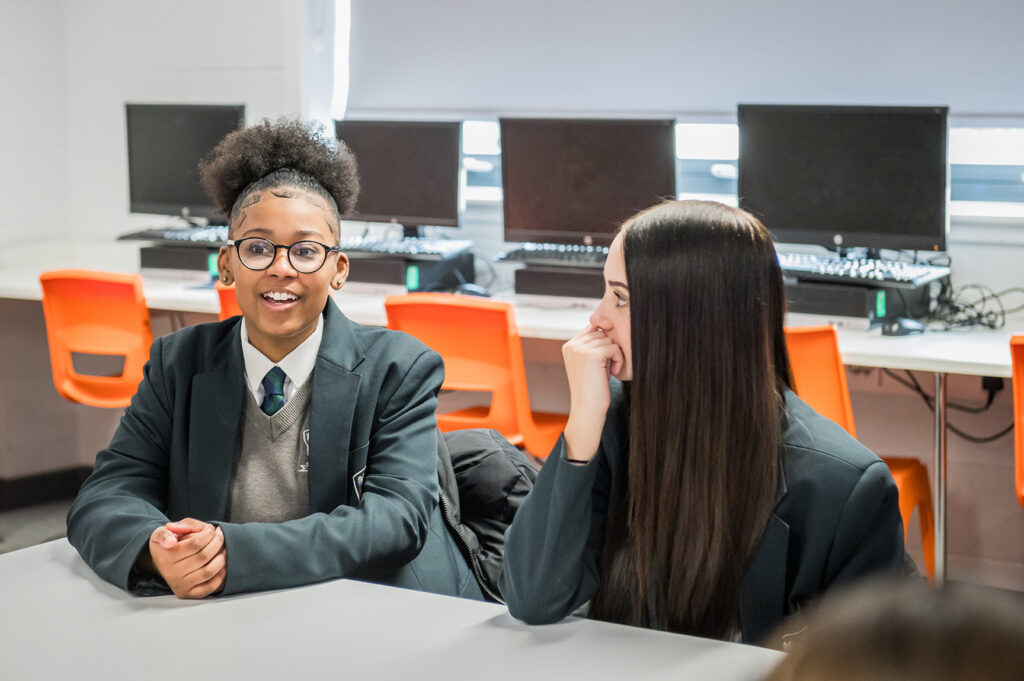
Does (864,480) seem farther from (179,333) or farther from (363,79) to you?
(363,79)

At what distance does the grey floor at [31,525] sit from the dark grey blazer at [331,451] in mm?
2170

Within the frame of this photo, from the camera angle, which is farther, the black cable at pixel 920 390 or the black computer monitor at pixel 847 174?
the black cable at pixel 920 390

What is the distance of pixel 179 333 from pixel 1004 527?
270cm

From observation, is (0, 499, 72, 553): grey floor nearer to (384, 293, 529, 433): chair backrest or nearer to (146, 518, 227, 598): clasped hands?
(384, 293, 529, 433): chair backrest

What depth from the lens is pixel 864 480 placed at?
1.24 metres

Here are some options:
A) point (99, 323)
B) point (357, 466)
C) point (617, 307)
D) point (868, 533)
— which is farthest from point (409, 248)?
point (868, 533)

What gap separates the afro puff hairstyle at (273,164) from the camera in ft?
5.77

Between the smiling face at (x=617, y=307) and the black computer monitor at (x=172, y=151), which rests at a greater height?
the black computer monitor at (x=172, y=151)

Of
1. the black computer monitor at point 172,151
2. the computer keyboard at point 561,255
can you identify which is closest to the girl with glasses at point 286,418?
the computer keyboard at point 561,255

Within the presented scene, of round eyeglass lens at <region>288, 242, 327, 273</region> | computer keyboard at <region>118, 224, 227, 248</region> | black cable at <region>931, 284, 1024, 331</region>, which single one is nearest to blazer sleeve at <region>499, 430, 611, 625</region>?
Result: round eyeglass lens at <region>288, 242, 327, 273</region>

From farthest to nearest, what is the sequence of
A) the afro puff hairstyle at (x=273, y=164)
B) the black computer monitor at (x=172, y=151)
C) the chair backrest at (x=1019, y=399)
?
the black computer monitor at (x=172, y=151), the chair backrest at (x=1019, y=399), the afro puff hairstyle at (x=273, y=164)

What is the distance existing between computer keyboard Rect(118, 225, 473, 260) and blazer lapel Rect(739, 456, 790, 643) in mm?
2507

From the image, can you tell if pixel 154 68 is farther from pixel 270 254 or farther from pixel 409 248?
pixel 270 254

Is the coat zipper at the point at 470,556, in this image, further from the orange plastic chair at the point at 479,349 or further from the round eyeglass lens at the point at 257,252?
the orange plastic chair at the point at 479,349
